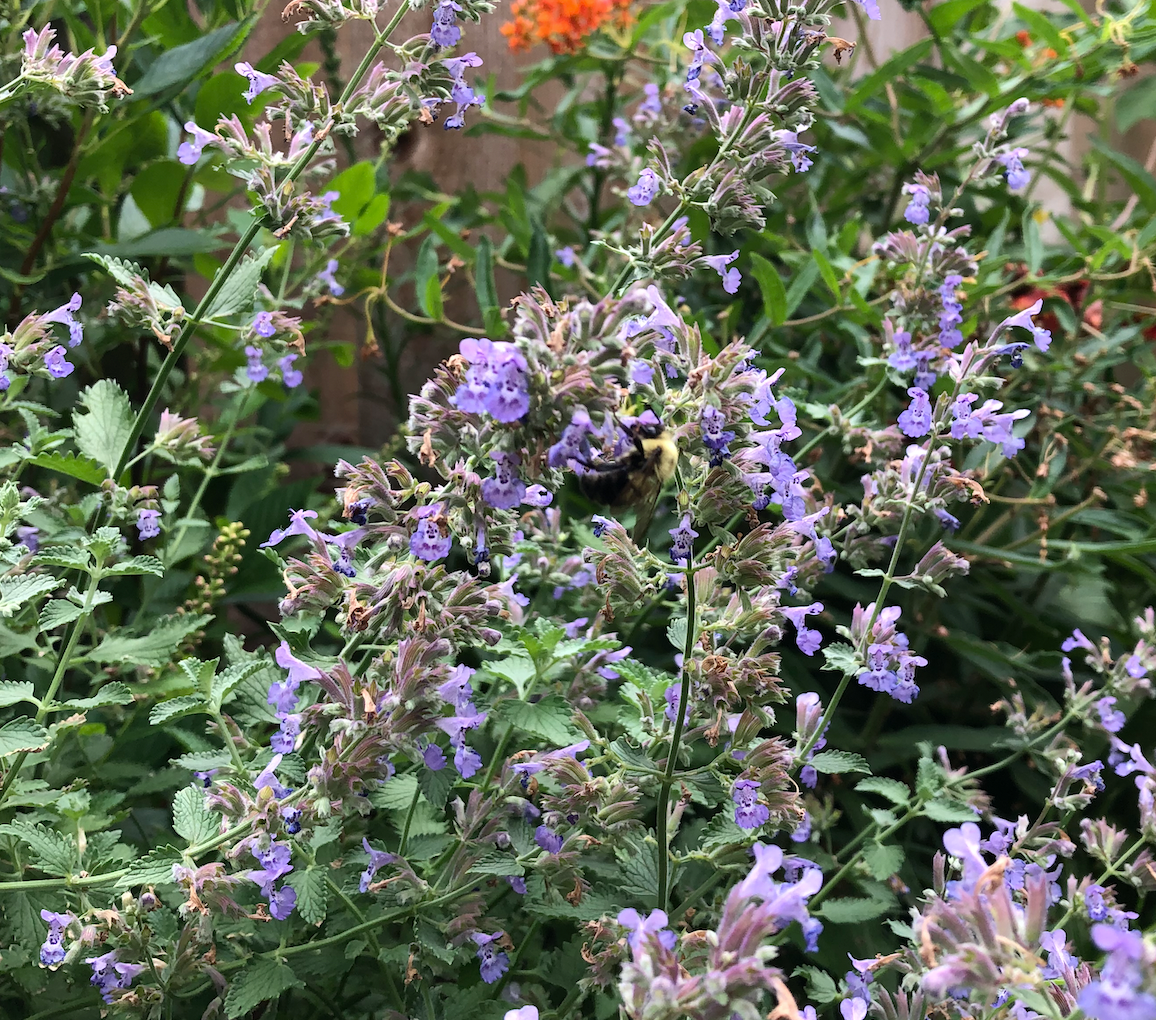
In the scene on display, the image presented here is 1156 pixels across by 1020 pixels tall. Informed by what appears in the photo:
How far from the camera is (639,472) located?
753 mm

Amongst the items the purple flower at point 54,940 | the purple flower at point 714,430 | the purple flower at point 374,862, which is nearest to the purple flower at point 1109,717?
the purple flower at point 714,430

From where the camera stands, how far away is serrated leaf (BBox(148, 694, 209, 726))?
779mm

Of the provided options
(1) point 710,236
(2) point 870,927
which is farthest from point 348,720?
(1) point 710,236

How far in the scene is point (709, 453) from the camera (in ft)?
2.21

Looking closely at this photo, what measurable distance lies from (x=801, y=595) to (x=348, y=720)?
412 mm

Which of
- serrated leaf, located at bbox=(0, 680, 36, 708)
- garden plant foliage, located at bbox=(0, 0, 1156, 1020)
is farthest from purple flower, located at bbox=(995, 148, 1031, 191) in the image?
serrated leaf, located at bbox=(0, 680, 36, 708)

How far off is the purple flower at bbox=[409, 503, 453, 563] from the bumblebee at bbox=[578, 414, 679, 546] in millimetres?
133

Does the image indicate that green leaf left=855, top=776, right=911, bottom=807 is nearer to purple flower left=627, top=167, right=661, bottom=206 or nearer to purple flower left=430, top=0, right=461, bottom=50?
purple flower left=627, top=167, right=661, bottom=206

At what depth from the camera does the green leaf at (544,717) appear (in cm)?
77

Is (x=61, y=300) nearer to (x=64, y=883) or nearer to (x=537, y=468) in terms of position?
(x=64, y=883)

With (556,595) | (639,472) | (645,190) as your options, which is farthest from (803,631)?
(645,190)

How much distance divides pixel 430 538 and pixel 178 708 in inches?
12.4

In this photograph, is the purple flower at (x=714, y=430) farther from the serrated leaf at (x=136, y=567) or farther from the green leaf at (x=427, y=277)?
the green leaf at (x=427, y=277)

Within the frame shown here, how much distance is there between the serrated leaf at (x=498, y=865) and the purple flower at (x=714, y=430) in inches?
14.8
